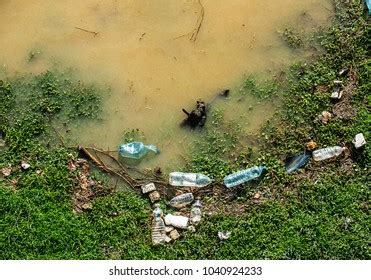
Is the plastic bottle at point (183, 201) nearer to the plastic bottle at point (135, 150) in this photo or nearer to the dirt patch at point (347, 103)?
the plastic bottle at point (135, 150)

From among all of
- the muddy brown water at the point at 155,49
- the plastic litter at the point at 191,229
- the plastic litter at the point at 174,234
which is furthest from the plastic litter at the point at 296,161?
the plastic litter at the point at 174,234

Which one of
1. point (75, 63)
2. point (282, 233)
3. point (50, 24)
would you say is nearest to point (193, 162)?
point (282, 233)

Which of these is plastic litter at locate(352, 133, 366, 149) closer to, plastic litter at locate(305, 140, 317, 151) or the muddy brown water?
plastic litter at locate(305, 140, 317, 151)

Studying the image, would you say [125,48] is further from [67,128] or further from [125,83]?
[67,128]

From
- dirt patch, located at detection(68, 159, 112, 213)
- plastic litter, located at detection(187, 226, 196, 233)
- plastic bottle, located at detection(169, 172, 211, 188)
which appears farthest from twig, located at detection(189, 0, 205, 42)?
plastic litter, located at detection(187, 226, 196, 233)

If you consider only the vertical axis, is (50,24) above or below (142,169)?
above
